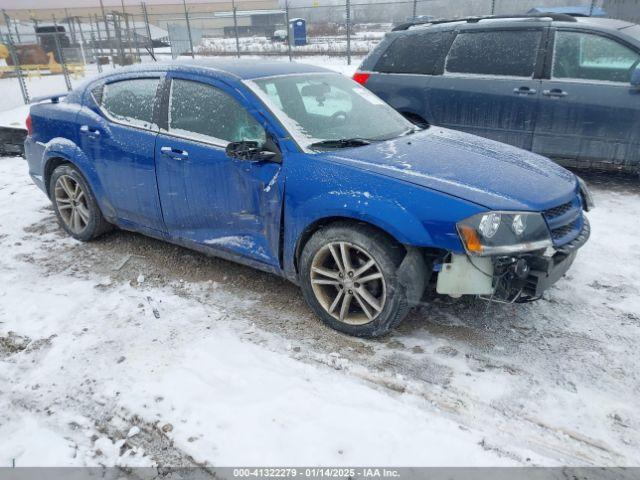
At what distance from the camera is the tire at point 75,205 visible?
4.57 metres

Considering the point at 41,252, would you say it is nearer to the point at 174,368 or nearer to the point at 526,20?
the point at 174,368

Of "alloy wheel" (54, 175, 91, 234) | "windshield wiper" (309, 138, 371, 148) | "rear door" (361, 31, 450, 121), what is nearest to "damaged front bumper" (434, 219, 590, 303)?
"windshield wiper" (309, 138, 371, 148)

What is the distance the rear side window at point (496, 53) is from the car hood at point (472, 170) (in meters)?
2.66

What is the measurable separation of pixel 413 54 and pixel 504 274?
436cm

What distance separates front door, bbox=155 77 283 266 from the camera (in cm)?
337

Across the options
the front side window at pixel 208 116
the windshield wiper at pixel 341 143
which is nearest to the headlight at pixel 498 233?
the windshield wiper at pixel 341 143

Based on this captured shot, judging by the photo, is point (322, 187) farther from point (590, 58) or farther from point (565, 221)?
point (590, 58)

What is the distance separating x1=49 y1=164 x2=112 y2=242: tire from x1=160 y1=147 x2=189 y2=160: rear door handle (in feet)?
3.90

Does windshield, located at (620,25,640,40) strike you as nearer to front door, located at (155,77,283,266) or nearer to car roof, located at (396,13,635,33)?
car roof, located at (396,13,635,33)

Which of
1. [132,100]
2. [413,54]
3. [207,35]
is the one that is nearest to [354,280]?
[132,100]

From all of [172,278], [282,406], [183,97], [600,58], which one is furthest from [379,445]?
[600,58]

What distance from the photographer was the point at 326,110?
3.77 meters

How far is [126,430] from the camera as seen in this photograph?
2.50m

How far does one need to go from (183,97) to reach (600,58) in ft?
15.0
